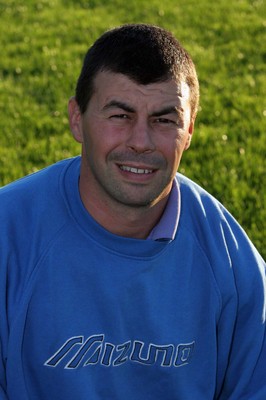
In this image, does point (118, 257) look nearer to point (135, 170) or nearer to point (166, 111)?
point (135, 170)

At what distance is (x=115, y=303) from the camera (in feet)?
11.6

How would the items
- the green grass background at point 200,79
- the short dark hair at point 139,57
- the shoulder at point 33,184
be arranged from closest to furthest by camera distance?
1. the short dark hair at point 139,57
2. the shoulder at point 33,184
3. the green grass background at point 200,79

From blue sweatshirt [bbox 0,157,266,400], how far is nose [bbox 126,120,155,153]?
0.31 m

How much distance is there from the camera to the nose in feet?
11.3

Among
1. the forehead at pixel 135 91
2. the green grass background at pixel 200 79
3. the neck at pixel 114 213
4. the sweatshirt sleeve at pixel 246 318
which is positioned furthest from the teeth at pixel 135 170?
the green grass background at pixel 200 79

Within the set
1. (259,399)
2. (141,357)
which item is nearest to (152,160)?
(141,357)

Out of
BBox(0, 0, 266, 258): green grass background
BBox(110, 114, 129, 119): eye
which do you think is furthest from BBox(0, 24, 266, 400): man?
BBox(0, 0, 266, 258): green grass background

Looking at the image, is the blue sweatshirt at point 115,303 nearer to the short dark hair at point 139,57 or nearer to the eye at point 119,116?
the eye at point 119,116

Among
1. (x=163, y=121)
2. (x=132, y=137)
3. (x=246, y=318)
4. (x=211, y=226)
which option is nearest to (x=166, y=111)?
(x=163, y=121)

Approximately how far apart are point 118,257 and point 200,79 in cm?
519

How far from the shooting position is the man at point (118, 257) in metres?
3.46

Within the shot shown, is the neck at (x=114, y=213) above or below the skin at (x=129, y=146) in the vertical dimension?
below

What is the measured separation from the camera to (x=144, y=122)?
3459 mm

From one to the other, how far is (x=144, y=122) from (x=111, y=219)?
0.38 meters
